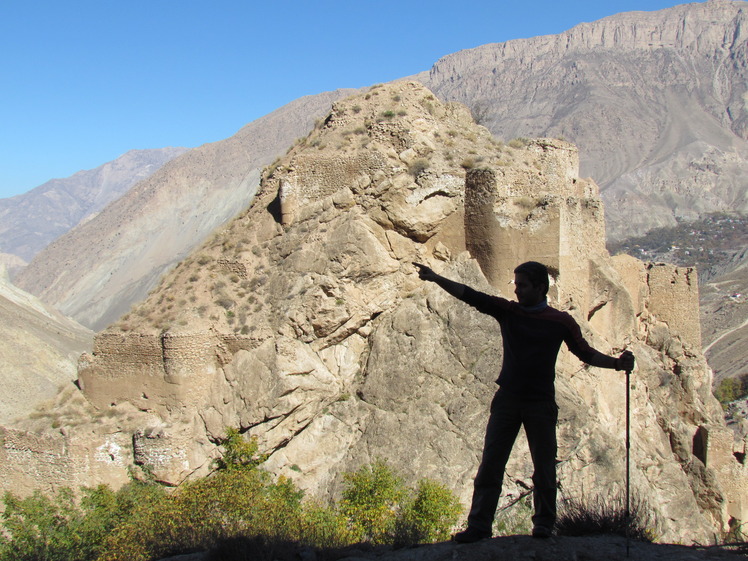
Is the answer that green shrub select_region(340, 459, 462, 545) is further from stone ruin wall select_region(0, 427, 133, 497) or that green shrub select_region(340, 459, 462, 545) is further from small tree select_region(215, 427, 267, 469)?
stone ruin wall select_region(0, 427, 133, 497)

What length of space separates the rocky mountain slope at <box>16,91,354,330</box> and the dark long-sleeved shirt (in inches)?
2931

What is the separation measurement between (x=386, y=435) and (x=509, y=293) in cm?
462

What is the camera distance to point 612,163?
164m

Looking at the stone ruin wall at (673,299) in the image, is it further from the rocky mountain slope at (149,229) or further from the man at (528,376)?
the rocky mountain slope at (149,229)

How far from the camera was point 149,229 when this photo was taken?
101250 mm

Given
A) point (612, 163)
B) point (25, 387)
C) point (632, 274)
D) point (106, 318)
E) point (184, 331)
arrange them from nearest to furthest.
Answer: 1. point (184, 331)
2. point (632, 274)
3. point (25, 387)
4. point (106, 318)
5. point (612, 163)

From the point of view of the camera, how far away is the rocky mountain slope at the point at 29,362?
990 inches

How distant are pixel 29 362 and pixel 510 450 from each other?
24980 mm

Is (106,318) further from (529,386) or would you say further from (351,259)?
(529,386)

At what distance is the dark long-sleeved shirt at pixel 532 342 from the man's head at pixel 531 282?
11 centimetres

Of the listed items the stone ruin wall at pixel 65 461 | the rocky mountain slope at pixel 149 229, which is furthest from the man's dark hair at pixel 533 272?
the rocky mountain slope at pixel 149 229

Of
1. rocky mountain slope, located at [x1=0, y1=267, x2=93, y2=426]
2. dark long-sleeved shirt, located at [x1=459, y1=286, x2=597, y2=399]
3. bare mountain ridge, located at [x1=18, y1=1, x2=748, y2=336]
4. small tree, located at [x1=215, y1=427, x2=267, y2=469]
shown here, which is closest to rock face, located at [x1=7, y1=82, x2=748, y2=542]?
small tree, located at [x1=215, y1=427, x2=267, y2=469]

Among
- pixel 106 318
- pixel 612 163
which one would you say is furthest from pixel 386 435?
pixel 612 163

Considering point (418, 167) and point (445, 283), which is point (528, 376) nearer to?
point (445, 283)
